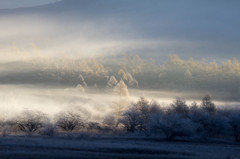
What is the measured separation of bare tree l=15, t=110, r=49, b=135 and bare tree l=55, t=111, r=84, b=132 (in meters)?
5.32

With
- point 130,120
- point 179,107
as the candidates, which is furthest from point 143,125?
point 179,107

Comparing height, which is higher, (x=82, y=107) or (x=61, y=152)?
(x=82, y=107)

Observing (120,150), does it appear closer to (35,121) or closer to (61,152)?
A: (61,152)

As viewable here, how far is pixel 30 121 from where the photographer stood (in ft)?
353

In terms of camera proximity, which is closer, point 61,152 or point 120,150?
point 61,152

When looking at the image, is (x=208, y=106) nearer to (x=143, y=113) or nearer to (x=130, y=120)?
(x=143, y=113)

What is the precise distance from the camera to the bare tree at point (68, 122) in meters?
115

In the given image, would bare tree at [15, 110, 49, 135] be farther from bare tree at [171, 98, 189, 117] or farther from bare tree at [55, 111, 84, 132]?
bare tree at [171, 98, 189, 117]

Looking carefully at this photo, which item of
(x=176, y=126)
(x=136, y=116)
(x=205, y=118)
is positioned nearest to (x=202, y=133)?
(x=176, y=126)

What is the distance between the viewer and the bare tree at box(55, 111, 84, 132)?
115 meters

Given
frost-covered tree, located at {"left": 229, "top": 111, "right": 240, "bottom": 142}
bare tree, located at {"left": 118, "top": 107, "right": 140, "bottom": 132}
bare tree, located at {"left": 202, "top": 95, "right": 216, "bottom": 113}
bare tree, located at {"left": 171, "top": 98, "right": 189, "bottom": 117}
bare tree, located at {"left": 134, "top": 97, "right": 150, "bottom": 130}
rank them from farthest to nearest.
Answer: bare tree, located at {"left": 202, "top": 95, "right": 216, "bottom": 113} → bare tree, located at {"left": 171, "top": 98, "right": 189, "bottom": 117} → bare tree, located at {"left": 134, "top": 97, "right": 150, "bottom": 130} → bare tree, located at {"left": 118, "top": 107, "right": 140, "bottom": 132} → frost-covered tree, located at {"left": 229, "top": 111, "right": 240, "bottom": 142}

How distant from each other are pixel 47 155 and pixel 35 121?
63.6 meters

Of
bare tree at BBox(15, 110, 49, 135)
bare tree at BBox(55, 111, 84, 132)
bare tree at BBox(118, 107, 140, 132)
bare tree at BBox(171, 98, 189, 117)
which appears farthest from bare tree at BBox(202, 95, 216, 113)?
bare tree at BBox(15, 110, 49, 135)

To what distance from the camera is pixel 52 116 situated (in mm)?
121812
